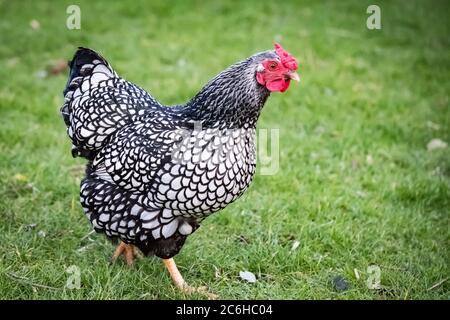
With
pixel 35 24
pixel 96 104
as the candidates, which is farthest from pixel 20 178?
pixel 35 24

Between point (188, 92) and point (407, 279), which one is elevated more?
point (188, 92)

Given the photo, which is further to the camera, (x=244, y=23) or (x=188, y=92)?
(x=244, y=23)

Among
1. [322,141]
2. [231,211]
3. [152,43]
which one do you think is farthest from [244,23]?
[231,211]

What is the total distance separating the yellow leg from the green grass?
7cm

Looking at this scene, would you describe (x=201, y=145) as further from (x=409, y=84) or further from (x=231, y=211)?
(x=409, y=84)

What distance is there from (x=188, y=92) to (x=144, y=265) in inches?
102

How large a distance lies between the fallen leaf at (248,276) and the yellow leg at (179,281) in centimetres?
25

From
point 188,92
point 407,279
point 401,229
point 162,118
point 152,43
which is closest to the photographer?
point 162,118

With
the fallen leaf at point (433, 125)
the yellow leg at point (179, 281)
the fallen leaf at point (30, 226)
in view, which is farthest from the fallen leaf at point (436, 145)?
the fallen leaf at point (30, 226)

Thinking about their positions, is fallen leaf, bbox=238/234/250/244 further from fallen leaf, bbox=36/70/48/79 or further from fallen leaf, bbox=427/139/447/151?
fallen leaf, bbox=36/70/48/79

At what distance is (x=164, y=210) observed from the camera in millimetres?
2838

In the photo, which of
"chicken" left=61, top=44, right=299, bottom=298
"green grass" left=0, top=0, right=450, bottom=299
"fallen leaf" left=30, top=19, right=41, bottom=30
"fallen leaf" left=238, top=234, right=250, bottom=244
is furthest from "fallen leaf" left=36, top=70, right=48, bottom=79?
"fallen leaf" left=238, top=234, right=250, bottom=244

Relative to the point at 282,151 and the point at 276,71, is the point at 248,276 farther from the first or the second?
the point at 282,151

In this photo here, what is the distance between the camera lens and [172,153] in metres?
2.80
